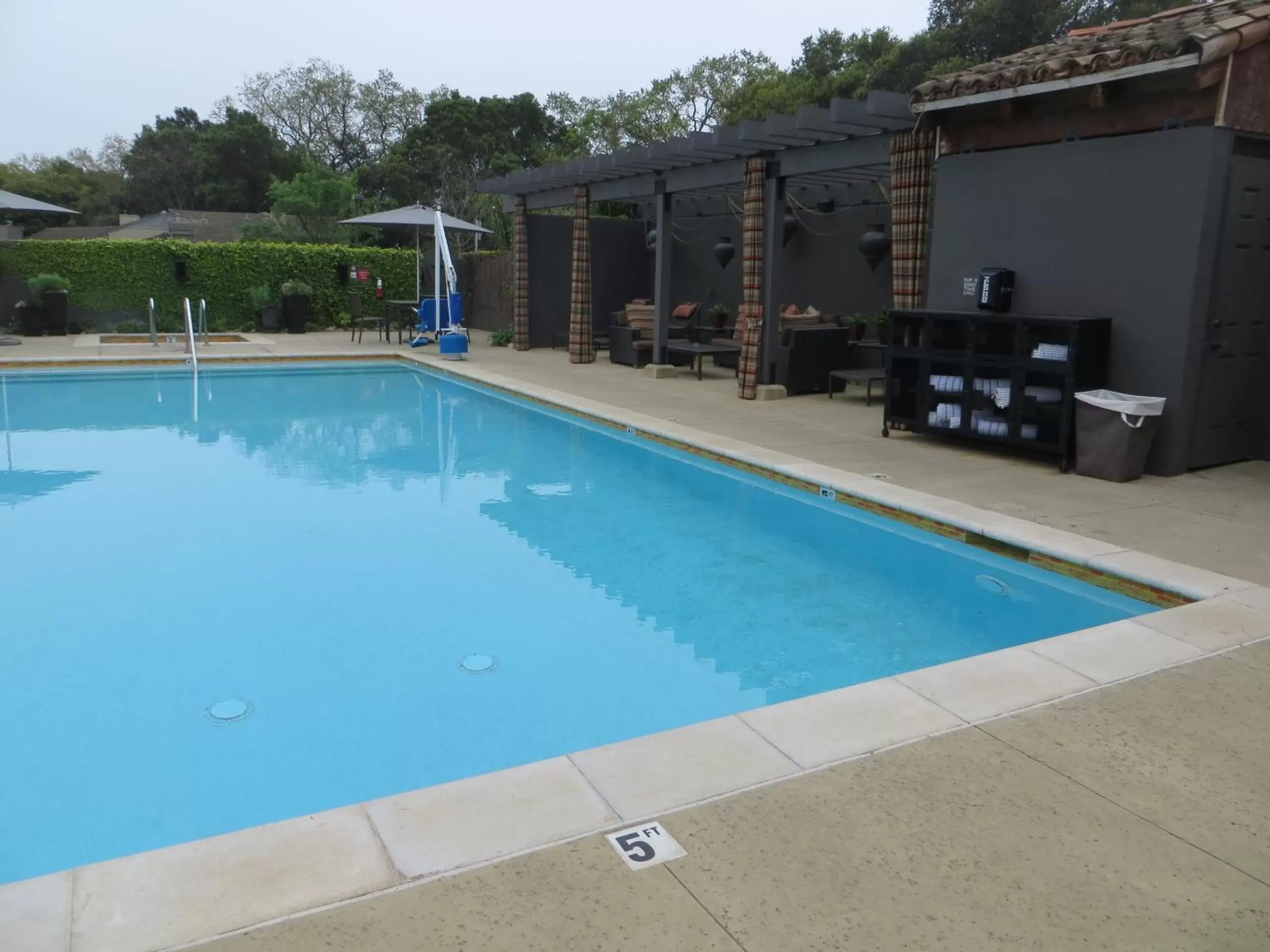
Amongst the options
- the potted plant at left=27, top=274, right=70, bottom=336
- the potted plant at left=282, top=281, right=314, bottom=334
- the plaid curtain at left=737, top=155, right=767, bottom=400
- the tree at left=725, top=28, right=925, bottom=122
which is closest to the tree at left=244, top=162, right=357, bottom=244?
the potted plant at left=282, top=281, right=314, bottom=334

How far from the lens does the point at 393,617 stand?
447 cm

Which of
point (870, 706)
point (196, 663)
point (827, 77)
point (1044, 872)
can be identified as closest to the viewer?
point (1044, 872)

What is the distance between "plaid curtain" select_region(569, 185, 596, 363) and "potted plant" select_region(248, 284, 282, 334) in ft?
22.1

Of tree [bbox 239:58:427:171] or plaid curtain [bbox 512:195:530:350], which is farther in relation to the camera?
tree [bbox 239:58:427:171]

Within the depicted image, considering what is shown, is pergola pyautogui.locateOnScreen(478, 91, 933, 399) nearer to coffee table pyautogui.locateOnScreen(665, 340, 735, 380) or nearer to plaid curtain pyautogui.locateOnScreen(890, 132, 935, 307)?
plaid curtain pyautogui.locateOnScreen(890, 132, 935, 307)

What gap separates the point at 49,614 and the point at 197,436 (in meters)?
4.76

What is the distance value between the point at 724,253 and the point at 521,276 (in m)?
3.63

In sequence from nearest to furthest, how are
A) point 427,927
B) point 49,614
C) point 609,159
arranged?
point 427,927 → point 49,614 → point 609,159

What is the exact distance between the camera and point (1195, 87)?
6043mm

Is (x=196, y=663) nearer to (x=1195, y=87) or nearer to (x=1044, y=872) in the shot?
(x=1044, y=872)

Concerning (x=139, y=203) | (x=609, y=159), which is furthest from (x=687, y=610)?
(x=139, y=203)

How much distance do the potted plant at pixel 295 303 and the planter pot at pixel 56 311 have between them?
3540mm

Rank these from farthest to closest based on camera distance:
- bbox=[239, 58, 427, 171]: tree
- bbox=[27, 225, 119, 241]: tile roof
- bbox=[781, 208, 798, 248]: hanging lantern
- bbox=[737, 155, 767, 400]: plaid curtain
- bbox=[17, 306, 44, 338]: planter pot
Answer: bbox=[239, 58, 427, 171]: tree < bbox=[27, 225, 119, 241]: tile roof < bbox=[17, 306, 44, 338]: planter pot < bbox=[781, 208, 798, 248]: hanging lantern < bbox=[737, 155, 767, 400]: plaid curtain

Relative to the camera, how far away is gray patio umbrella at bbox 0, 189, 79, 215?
1402 cm
